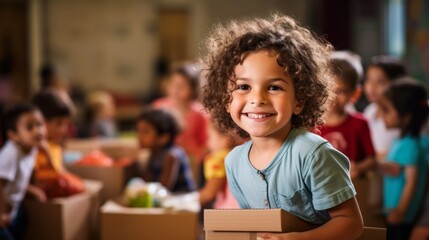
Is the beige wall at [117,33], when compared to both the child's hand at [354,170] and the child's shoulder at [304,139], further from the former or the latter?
the child's shoulder at [304,139]

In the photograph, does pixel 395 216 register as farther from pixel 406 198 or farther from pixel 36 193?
pixel 36 193

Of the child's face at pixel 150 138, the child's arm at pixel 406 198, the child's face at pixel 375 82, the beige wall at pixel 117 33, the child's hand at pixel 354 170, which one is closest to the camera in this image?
the child's hand at pixel 354 170

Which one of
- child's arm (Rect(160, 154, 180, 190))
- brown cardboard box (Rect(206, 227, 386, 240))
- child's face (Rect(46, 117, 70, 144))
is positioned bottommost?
child's arm (Rect(160, 154, 180, 190))

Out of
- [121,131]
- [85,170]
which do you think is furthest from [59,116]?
[121,131]

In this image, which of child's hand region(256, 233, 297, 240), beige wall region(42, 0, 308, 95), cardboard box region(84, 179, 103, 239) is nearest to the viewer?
child's hand region(256, 233, 297, 240)

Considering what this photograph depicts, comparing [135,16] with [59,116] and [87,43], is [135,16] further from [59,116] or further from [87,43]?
[59,116]

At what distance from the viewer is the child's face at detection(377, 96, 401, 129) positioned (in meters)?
2.92

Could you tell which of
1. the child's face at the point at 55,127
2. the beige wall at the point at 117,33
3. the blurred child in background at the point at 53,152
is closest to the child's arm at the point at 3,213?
the blurred child in background at the point at 53,152

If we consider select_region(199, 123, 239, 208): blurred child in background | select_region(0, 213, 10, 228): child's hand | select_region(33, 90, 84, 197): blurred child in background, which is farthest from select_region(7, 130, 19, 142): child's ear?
select_region(199, 123, 239, 208): blurred child in background

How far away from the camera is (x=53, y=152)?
3.19 meters

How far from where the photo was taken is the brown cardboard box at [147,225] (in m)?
2.63

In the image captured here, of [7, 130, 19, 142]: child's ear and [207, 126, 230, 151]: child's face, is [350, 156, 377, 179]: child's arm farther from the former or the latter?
[7, 130, 19, 142]: child's ear

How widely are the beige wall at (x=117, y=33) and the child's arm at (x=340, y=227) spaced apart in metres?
7.37

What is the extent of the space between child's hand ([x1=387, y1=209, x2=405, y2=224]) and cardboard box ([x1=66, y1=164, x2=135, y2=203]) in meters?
1.27
